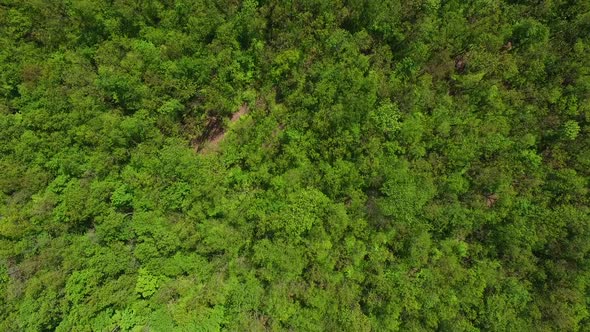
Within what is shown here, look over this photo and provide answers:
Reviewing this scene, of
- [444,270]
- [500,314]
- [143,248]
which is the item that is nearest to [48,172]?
[143,248]

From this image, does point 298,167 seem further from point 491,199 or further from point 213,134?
point 491,199

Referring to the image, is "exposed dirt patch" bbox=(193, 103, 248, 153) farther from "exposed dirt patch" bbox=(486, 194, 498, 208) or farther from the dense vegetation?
"exposed dirt patch" bbox=(486, 194, 498, 208)

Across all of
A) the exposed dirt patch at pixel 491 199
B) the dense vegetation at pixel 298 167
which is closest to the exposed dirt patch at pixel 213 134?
the dense vegetation at pixel 298 167

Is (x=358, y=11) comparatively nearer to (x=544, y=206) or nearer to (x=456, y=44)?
(x=456, y=44)

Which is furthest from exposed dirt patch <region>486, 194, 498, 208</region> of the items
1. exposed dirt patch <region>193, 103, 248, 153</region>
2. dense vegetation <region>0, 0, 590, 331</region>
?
exposed dirt patch <region>193, 103, 248, 153</region>

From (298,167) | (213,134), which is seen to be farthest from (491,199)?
(213,134)

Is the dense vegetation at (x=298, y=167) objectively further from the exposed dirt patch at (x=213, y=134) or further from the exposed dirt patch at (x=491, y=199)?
the exposed dirt patch at (x=213, y=134)
